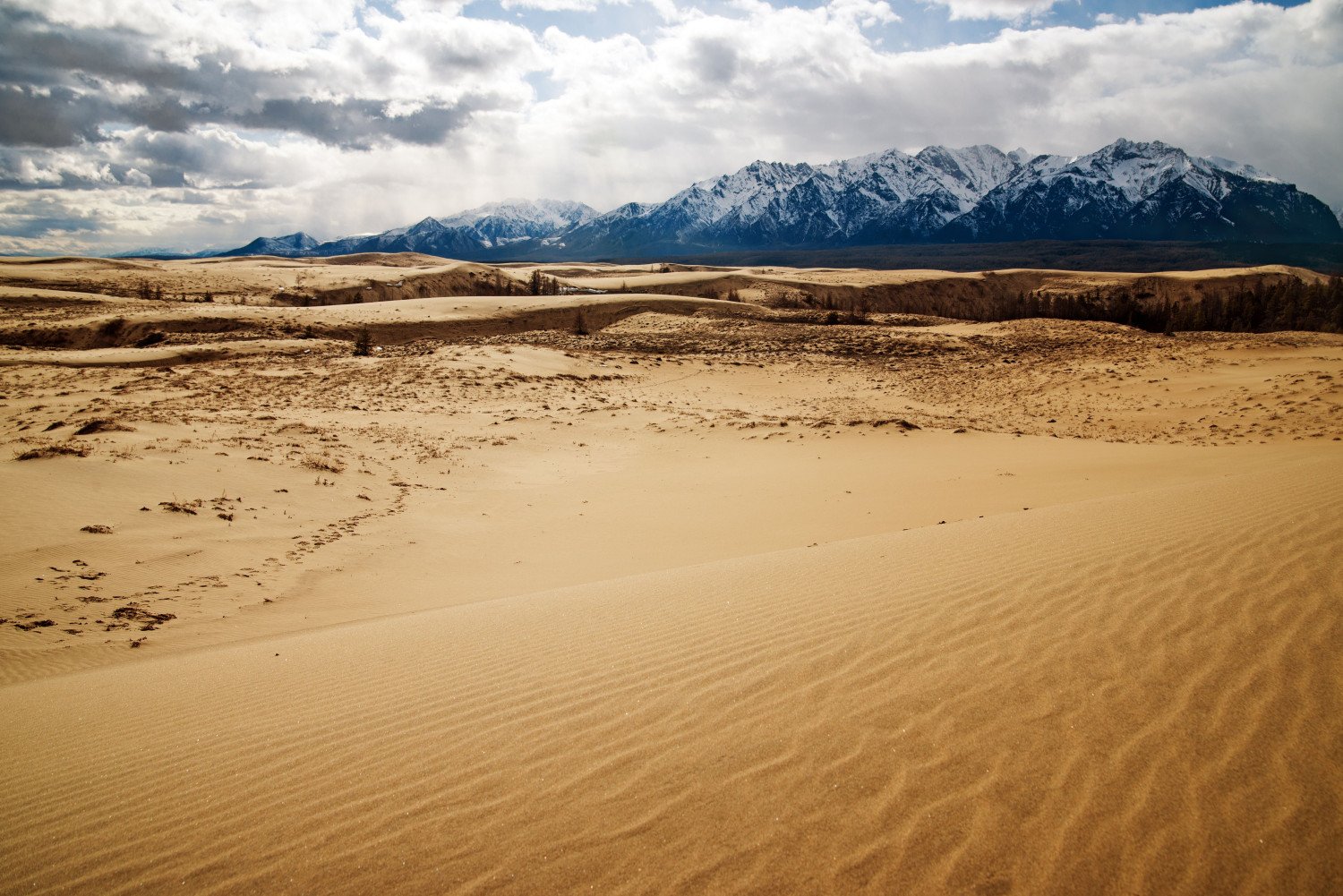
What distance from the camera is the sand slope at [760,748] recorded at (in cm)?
241

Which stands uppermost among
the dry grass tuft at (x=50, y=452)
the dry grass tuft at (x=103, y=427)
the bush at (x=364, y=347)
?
the bush at (x=364, y=347)

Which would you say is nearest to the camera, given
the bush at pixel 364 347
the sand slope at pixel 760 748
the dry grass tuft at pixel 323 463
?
the sand slope at pixel 760 748

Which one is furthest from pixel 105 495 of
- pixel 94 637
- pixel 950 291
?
pixel 950 291

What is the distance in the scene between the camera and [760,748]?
306 centimetres

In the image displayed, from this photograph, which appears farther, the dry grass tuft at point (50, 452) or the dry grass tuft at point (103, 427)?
the dry grass tuft at point (103, 427)

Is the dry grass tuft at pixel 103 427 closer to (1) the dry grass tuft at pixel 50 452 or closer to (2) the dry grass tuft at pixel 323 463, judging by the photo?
(1) the dry grass tuft at pixel 50 452

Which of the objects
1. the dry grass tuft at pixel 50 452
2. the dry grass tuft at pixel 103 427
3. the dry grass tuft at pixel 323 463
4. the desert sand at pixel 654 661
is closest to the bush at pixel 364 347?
the desert sand at pixel 654 661

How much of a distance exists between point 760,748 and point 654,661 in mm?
1239

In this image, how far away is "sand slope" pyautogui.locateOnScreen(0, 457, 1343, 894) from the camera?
7.90ft

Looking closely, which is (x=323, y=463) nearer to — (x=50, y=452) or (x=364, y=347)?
(x=50, y=452)

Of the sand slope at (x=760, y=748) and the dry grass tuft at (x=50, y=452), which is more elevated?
the dry grass tuft at (x=50, y=452)

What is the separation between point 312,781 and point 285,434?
35.8ft

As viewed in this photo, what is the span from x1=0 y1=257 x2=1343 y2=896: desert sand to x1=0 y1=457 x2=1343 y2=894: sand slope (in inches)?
0.7

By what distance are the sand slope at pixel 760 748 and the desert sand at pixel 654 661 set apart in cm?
2
